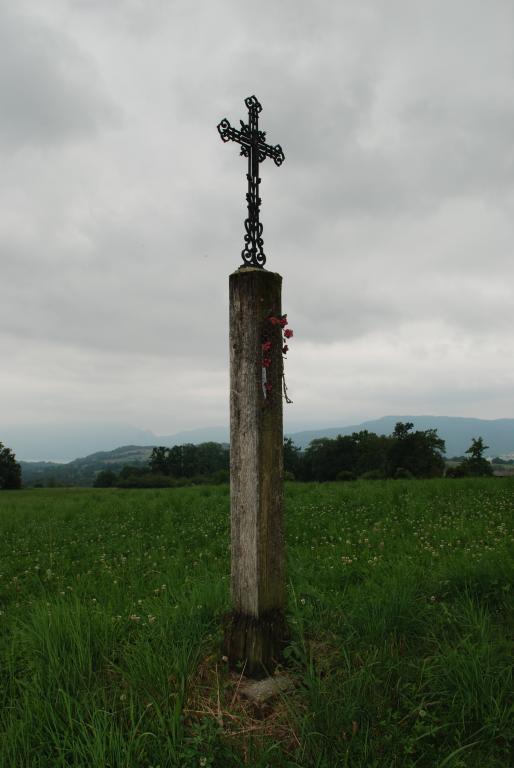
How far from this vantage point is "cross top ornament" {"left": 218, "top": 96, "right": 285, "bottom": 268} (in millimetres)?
4012

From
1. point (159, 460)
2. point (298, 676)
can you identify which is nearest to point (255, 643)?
point (298, 676)

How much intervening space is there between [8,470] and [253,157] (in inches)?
2860

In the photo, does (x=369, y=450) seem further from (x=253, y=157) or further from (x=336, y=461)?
(x=253, y=157)

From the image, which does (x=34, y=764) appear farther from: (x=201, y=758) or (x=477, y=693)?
(x=477, y=693)

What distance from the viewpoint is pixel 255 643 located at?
11.6 feet

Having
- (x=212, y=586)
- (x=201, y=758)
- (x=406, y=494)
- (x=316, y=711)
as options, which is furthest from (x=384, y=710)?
(x=406, y=494)

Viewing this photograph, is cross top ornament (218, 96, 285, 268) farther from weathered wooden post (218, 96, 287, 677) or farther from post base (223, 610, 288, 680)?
post base (223, 610, 288, 680)

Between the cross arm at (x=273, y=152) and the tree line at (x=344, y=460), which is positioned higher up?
the cross arm at (x=273, y=152)

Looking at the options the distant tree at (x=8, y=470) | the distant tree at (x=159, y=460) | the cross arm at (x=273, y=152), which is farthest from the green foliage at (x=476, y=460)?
the distant tree at (x=8, y=470)

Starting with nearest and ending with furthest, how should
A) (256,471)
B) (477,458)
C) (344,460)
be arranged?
(256,471) < (477,458) < (344,460)

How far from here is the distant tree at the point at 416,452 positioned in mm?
40688

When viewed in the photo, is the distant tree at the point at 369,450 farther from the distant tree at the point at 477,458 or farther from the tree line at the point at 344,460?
the distant tree at the point at 477,458

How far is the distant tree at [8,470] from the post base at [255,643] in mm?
71257

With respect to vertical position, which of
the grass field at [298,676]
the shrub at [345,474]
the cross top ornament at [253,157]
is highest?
the cross top ornament at [253,157]
